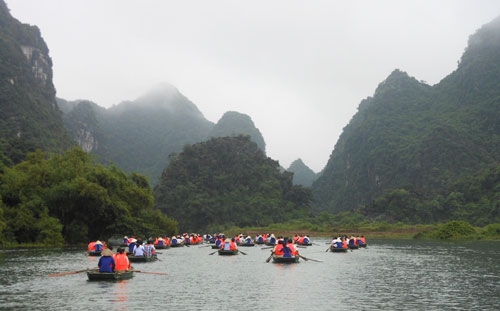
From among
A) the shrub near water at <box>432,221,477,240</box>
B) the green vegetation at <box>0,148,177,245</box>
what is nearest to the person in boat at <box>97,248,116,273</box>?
the green vegetation at <box>0,148,177,245</box>

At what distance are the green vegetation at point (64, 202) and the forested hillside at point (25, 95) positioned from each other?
15.9 meters

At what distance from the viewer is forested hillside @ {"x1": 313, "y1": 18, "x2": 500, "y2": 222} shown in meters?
93.9

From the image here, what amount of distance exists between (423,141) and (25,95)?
255 ft

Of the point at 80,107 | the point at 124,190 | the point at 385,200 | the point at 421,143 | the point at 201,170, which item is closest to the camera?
the point at 124,190

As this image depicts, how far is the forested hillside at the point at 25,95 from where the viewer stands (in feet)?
260

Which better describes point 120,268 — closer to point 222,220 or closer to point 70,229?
point 70,229


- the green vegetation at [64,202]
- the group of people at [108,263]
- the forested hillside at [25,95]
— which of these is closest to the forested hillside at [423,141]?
the green vegetation at [64,202]

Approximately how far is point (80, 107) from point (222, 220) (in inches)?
3003

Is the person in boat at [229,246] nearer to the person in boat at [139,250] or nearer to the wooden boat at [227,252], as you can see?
the wooden boat at [227,252]

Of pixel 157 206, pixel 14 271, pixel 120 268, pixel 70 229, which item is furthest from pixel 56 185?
pixel 157 206

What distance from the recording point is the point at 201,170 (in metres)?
96.4

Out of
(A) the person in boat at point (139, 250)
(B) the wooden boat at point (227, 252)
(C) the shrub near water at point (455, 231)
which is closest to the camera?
(A) the person in boat at point (139, 250)

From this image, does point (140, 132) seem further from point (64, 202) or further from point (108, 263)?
point (108, 263)

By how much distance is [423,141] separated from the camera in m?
107
